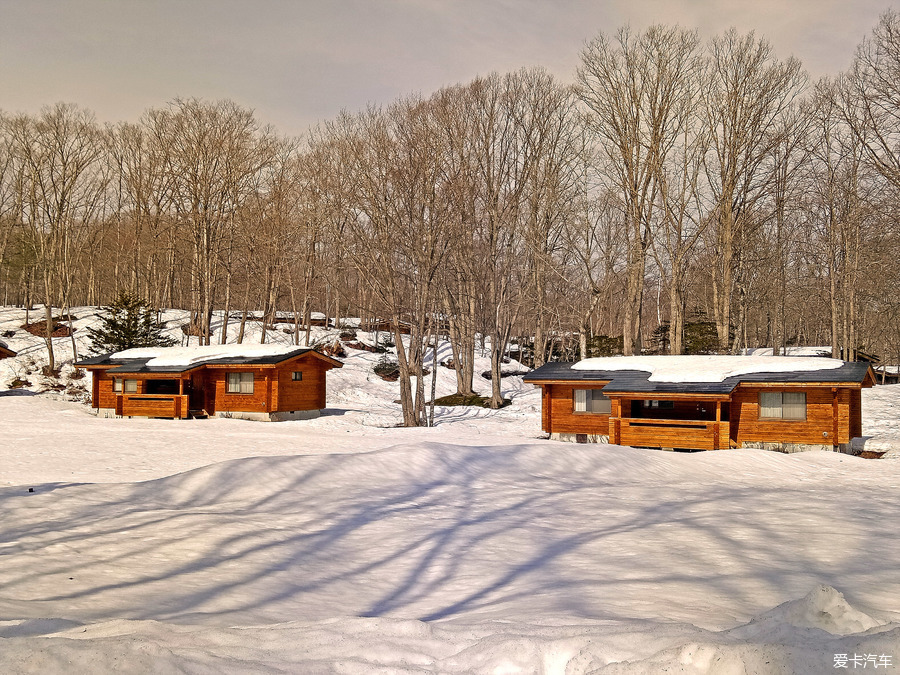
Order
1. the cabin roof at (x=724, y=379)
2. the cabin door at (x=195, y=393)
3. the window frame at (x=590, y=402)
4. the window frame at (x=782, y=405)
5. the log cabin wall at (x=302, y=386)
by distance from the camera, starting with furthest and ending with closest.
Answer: the cabin door at (x=195, y=393) < the log cabin wall at (x=302, y=386) < the window frame at (x=590, y=402) < the window frame at (x=782, y=405) < the cabin roof at (x=724, y=379)

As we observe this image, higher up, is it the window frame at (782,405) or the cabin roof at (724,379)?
the cabin roof at (724,379)

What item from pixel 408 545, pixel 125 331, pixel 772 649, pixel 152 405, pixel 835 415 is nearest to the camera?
pixel 772 649

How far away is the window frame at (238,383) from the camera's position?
3125 centimetres

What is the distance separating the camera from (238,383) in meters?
31.5

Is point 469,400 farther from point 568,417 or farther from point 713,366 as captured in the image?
point 713,366

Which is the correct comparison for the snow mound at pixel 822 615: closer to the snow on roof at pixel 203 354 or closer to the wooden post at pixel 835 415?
the wooden post at pixel 835 415

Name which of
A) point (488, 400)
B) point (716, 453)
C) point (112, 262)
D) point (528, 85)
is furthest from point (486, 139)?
point (112, 262)

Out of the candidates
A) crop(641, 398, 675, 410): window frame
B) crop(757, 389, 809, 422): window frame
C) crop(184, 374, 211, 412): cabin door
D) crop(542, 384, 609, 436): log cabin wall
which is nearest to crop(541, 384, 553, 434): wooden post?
crop(542, 384, 609, 436): log cabin wall

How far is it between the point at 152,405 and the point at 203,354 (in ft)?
11.6

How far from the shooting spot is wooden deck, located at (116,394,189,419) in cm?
3134

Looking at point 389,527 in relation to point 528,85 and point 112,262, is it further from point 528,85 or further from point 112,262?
point 112,262

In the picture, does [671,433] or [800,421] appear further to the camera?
[671,433]

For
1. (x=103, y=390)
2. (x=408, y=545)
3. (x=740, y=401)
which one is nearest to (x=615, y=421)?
(x=740, y=401)

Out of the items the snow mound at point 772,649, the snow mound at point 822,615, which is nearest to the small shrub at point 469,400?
the snow mound at point 822,615
